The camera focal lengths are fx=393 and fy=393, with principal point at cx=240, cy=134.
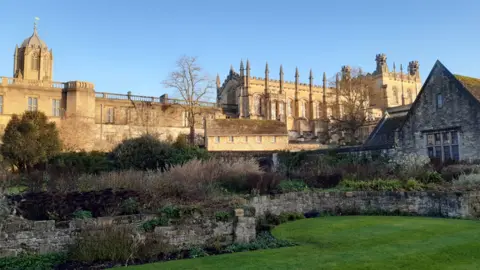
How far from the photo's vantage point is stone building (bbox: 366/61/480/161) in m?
19.8

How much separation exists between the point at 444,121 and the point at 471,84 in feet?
7.73

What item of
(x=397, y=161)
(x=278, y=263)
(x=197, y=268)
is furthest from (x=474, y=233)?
(x=397, y=161)

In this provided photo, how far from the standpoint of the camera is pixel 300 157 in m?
27.0

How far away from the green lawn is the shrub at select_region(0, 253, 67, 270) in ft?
7.39

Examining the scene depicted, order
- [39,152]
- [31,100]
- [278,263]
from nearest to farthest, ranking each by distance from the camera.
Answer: [278,263] → [39,152] → [31,100]

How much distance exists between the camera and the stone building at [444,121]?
778 inches

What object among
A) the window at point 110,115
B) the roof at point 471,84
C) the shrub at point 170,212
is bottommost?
the shrub at point 170,212

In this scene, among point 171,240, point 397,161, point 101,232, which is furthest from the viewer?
point 397,161

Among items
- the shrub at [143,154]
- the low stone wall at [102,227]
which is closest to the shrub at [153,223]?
the low stone wall at [102,227]

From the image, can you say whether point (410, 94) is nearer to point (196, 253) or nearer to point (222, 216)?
point (222, 216)

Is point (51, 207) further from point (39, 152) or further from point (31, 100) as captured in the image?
point (31, 100)

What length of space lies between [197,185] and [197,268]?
6036 millimetres

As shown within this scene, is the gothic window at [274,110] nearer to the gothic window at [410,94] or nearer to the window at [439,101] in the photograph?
the gothic window at [410,94]

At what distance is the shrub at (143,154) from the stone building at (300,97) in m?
29.8
